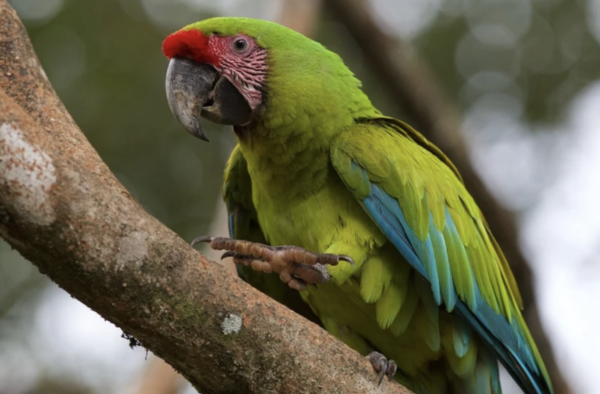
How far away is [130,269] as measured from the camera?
148cm

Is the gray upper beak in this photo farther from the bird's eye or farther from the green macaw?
the bird's eye

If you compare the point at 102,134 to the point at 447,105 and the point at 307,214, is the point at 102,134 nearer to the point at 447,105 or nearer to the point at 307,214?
the point at 447,105

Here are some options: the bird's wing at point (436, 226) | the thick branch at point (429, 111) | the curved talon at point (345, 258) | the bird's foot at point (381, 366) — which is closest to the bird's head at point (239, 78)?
the bird's wing at point (436, 226)

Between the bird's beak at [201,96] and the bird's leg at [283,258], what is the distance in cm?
48

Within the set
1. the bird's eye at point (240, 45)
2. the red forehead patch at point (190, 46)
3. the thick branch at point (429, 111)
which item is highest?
the bird's eye at point (240, 45)

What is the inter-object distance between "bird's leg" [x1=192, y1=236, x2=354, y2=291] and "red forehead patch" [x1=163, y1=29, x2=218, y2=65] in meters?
0.76

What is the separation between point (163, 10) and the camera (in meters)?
5.89

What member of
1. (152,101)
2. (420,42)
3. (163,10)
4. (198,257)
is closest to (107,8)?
(163,10)

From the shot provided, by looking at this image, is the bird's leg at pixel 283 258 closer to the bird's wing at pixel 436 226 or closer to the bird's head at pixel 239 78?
the bird's wing at pixel 436 226

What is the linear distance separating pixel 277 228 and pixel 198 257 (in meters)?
1.06

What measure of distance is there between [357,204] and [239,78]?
666 millimetres

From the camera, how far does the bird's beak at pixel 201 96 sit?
98.0 inches

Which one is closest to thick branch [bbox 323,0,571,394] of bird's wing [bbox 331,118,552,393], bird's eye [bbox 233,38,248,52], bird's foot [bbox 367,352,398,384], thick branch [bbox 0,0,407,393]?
bird's wing [bbox 331,118,552,393]

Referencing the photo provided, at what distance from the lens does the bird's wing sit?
2.44 meters
